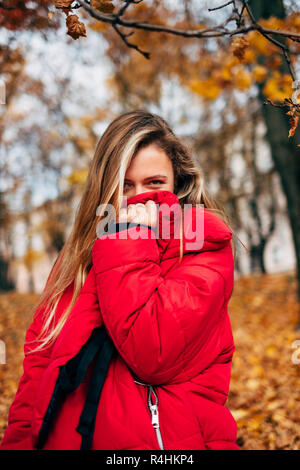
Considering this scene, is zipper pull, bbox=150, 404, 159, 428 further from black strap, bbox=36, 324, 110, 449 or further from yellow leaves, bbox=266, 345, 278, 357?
yellow leaves, bbox=266, 345, 278, 357

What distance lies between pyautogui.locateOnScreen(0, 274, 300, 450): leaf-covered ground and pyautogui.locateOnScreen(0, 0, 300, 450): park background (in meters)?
0.02

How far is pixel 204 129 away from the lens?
1306 centimetres

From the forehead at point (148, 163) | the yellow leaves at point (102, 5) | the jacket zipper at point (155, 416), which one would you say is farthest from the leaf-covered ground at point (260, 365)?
the yellow leaves at point (102, 5)

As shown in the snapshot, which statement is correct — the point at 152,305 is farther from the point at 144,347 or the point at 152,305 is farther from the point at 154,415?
the point at 154,415

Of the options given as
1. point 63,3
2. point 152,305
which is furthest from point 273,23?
point 152,305

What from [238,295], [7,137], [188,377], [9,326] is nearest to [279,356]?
[188,377]

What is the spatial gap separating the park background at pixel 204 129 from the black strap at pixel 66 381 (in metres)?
0.77

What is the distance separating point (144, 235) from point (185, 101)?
1253cm

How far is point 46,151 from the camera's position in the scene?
45.0ft

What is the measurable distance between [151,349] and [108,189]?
0.91m

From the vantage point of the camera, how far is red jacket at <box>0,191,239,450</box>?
1.39 metres

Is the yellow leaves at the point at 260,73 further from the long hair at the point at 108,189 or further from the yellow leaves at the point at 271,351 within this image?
the yellow leaves at the point at 271,351

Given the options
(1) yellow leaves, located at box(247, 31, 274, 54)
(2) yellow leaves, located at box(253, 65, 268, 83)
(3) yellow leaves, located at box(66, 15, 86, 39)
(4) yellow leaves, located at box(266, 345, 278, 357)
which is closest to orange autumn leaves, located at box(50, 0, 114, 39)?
(3) yellow leaves, located at box(66, 15, 86, 39)

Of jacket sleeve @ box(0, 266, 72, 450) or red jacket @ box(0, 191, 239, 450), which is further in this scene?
jacket sleeve @ box(0, 266, 72, 450)
